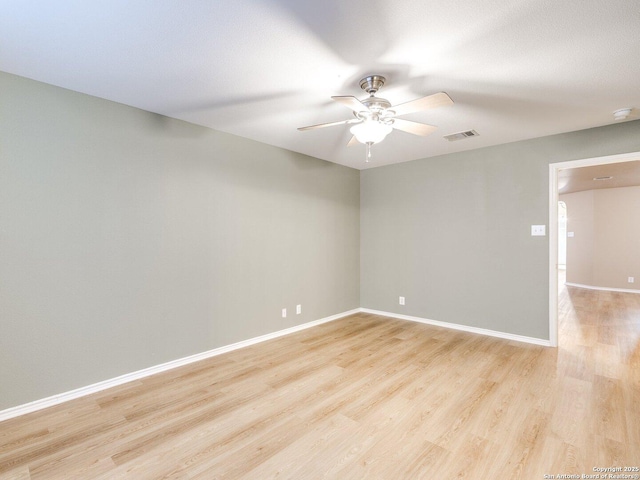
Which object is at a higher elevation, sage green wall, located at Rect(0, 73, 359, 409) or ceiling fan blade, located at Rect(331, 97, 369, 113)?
ceiling fan blade, located at Rect(331, 97, 369, 113)

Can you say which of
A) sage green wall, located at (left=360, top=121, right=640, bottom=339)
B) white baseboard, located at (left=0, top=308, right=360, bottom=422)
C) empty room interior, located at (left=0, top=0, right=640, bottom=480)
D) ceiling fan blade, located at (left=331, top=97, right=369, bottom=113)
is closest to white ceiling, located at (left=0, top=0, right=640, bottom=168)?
empty room interior, located at (left=0, top=0, right=640, bottom=480)

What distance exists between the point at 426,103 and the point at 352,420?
2.22 m

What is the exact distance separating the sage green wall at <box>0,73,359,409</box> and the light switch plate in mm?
2982

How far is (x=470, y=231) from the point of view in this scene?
420 centimetres

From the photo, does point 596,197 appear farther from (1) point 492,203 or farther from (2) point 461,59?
(2) point 461,59

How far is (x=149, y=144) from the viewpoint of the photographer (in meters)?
2.88

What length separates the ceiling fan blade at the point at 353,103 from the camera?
1.94m

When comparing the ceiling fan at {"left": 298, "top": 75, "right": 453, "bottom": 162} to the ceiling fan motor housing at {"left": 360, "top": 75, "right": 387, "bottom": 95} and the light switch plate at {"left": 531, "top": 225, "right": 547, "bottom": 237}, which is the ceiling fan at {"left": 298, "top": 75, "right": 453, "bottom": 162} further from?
the light switch plate at {"left": 531, "top": 225, "right": 547, "bottom": 237}

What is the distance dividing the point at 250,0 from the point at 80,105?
6.20 ft

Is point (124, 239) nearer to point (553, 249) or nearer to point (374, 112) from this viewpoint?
point (374, 112)

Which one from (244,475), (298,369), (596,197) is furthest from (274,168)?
(596,197)

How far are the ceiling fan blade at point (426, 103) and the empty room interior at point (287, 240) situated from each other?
0.02 m

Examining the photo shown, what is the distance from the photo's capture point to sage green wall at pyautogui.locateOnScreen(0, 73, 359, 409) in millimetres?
2250

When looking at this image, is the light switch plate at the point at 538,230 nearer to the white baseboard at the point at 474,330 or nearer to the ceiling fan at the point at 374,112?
the white baseboard at the point at 474,330
